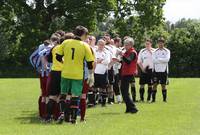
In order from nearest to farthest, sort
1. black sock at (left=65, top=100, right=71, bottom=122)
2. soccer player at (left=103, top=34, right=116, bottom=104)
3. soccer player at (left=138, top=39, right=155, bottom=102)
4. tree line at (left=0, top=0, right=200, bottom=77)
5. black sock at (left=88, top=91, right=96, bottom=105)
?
1. black sock at (left=65, top=100, right=71, bottom=122)
2. black sock at (left=88, top=91, right=96, bottom=105)
3. soccer player at (left=103, top=34, right=116, bottom=104)
4. soccer player at (left=138, top=39, right=155, bottom=102)
5. tree line at (left=0, top=0, right=200, bottom=77)

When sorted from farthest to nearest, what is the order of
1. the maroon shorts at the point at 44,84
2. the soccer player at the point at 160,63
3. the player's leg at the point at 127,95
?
the soccer player at the point at 160,63 → the player's leg at the point at 127,95 → the maroon shorts at the point at 44,84

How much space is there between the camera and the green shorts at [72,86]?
44.5 ft

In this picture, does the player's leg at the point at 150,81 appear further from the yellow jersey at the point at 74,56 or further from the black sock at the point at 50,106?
the yellow jersey at the point at 74,56

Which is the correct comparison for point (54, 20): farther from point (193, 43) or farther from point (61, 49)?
point (61, 49)

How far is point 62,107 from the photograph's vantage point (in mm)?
14281

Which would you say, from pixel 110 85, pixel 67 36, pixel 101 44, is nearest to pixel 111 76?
pixel 110 85

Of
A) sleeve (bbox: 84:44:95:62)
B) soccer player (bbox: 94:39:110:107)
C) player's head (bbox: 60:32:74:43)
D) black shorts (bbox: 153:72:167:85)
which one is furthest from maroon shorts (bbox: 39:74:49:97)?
black shorts (bbox: 153:72:167:85)

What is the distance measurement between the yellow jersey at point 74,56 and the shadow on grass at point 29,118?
1717 mm

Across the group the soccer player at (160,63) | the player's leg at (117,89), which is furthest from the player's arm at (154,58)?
the player's leg at (117,89)

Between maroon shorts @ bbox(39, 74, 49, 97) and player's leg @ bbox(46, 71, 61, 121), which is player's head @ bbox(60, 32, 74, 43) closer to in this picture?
player's leg @ bbox(46, 71, 61, 121)

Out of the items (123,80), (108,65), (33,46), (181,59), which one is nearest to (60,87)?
(123,80)

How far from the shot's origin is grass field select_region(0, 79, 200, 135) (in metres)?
12.2

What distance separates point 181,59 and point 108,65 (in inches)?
1561

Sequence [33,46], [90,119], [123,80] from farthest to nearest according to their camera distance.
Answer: [33,46], [123,80], [90,119]
